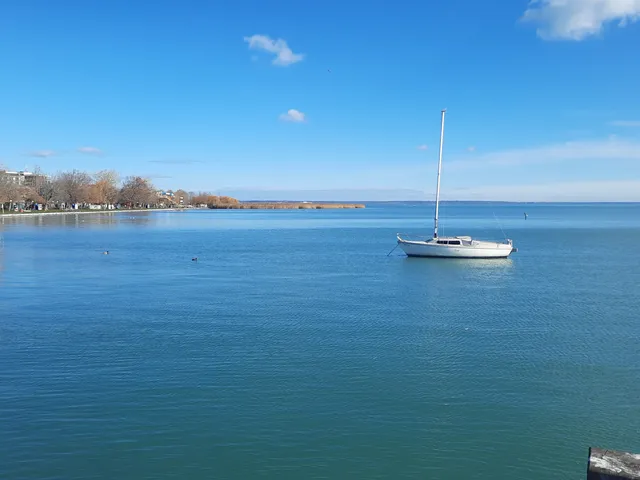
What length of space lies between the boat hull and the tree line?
99833 mm

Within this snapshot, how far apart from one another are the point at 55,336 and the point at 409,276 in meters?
24.5

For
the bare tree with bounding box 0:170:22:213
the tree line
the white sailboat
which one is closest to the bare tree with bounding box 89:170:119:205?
the tree line

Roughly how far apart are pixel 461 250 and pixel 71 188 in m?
135

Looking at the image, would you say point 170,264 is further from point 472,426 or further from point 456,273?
point 472,426

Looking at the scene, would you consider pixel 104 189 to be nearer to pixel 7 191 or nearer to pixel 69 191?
pixel 69 191

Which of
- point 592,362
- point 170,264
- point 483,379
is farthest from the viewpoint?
point 170,264

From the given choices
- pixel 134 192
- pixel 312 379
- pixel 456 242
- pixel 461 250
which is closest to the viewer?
pixel 312 379

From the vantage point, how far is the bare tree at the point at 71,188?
151 metres

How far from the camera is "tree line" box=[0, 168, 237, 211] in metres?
133

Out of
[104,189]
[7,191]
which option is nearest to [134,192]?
[104,189]

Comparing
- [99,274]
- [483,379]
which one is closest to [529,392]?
[483,379]

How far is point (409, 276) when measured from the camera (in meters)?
39.1

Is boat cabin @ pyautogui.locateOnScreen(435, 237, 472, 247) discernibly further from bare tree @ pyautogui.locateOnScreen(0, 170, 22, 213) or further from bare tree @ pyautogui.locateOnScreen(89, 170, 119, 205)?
bare tree @ pyautogui.locateOnScreen(89, 170, 119, 205)

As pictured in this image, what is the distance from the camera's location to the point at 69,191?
155 m
